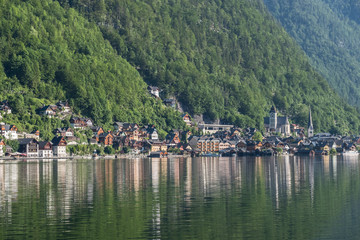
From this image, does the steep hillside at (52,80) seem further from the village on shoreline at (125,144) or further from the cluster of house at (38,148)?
the cluster of house at (38,148)

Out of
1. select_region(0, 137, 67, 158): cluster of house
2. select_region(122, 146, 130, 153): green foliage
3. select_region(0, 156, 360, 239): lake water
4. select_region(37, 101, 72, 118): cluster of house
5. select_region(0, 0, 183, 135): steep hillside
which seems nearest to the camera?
select_region(0, 156, 360, 239): lake water

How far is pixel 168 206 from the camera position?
151 feet

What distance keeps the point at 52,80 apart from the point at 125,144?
28.9 metres

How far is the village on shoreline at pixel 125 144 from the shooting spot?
141375 mm

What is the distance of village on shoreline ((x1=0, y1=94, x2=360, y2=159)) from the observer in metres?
141

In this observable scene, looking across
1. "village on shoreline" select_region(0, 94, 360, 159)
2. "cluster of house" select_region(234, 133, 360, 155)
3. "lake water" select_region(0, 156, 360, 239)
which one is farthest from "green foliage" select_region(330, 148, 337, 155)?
"lake water" select_region(0, 156, 360, 239)

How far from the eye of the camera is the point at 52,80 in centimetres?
17725

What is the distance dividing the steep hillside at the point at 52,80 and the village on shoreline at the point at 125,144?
13.9ft

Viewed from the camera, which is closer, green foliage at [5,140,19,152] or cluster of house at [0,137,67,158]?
green foliage at [5,140,19,152]

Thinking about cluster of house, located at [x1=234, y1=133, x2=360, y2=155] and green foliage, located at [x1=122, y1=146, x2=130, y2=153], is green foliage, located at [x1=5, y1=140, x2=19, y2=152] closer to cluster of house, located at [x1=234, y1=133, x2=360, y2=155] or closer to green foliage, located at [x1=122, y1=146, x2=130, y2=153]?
green foliage, located at [x1=122, y1=146, x2=130, y2=153]

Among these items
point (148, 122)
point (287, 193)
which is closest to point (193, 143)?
point (148, 122)

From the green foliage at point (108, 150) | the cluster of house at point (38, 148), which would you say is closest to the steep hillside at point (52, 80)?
the cluster of house at point (38, 148)

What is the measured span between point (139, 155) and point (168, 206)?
116007 mm

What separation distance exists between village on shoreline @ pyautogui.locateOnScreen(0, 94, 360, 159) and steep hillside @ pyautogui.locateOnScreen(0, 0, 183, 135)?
424 cm
